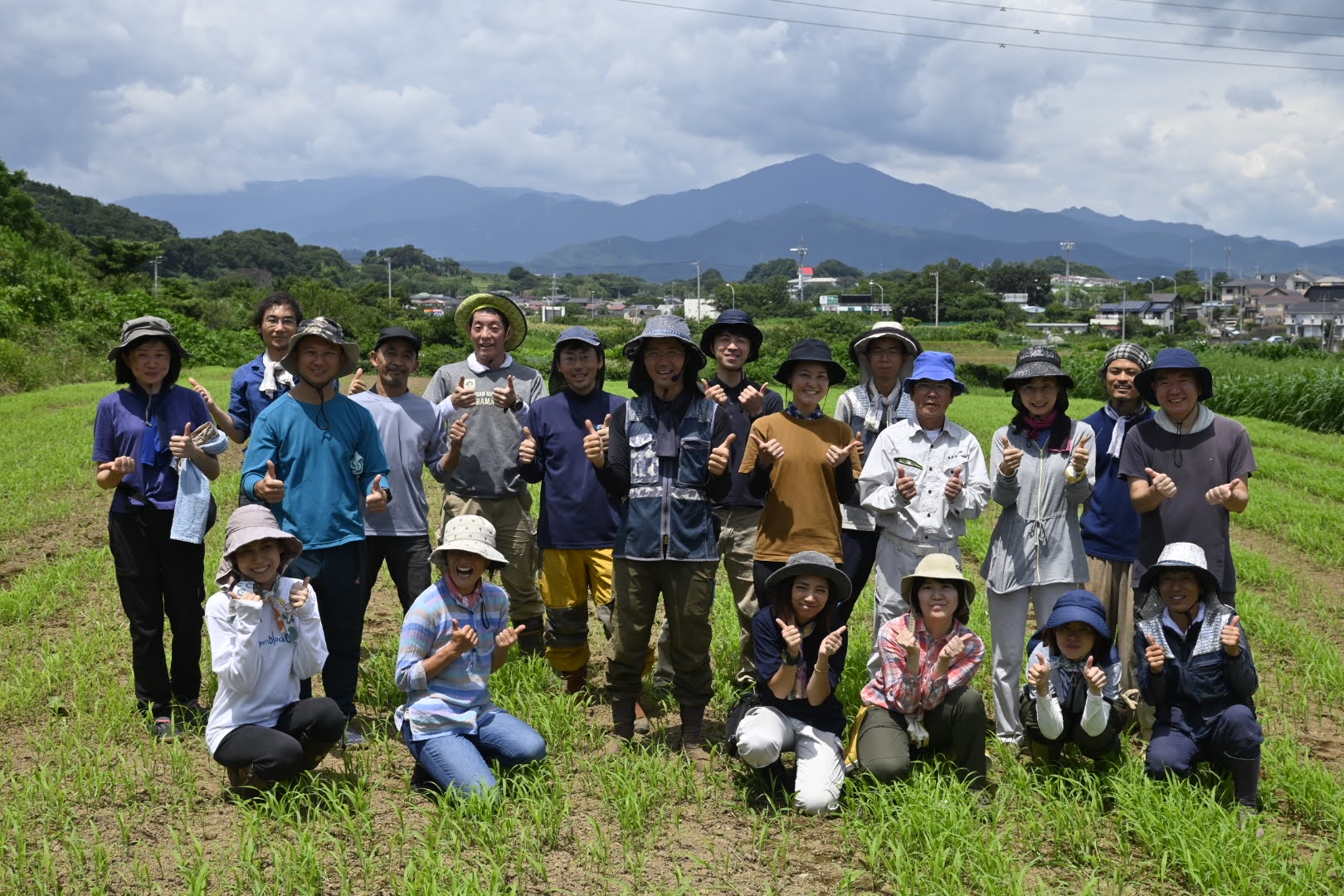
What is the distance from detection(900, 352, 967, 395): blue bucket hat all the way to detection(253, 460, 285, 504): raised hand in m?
3.04

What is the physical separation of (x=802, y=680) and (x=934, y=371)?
5.38 ft

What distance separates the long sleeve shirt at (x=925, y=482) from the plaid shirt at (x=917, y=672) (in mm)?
525

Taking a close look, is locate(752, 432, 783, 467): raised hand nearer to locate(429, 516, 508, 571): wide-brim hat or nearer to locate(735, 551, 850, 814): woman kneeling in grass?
locate(735, 551, 850, 814): woman kneeling in grass

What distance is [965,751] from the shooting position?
450cm

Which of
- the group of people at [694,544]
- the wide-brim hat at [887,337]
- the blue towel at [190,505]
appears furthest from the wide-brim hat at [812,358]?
the blue towel at [190,505]

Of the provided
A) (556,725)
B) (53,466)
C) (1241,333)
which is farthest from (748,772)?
(1241,333)

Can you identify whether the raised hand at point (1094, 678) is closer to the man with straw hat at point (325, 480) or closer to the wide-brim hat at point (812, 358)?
the wide-brim hat at point (812, 358)

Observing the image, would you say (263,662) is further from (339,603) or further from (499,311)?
(499,311)

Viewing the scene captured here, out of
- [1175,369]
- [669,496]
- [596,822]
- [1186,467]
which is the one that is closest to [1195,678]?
[1186,467]

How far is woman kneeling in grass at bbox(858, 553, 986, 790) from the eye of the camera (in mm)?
4473

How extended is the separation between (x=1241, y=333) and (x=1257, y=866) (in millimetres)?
94337

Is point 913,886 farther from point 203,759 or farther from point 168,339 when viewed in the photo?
point 168,339

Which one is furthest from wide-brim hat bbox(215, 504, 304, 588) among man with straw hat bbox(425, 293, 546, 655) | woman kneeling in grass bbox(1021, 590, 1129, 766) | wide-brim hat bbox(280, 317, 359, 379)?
woman kneeling in grass bbox(1021, 590, 1129, 766)

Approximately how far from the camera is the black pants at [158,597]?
16.4ft
